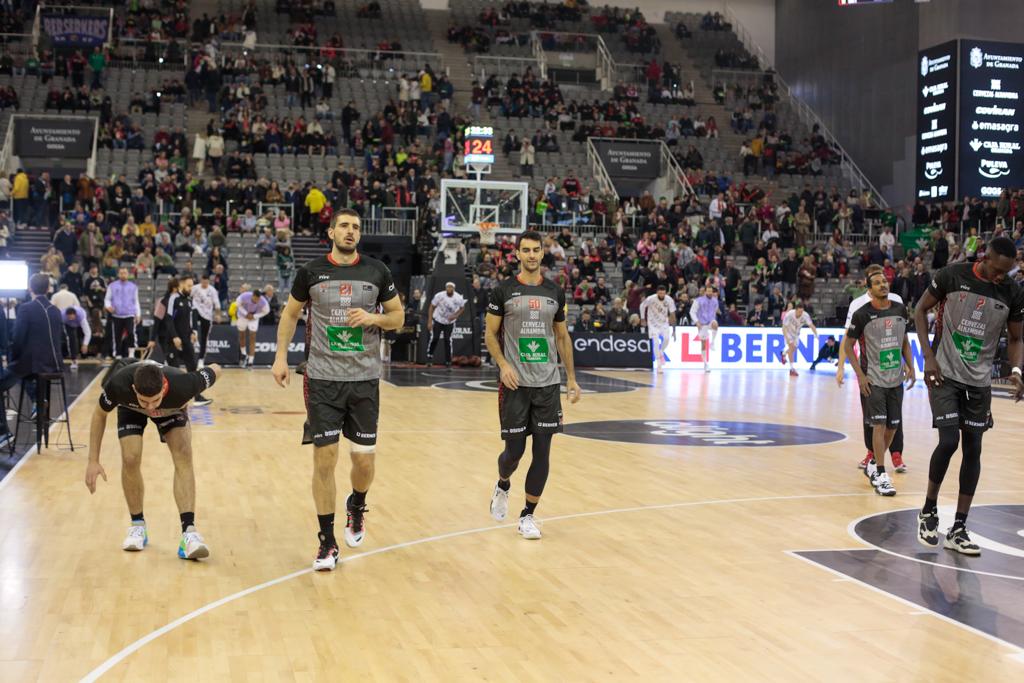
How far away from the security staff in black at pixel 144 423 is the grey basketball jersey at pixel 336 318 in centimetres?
72

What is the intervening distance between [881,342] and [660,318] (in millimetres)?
14336

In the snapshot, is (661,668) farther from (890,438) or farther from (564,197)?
(564,197)

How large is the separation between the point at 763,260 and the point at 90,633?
87.0 feet

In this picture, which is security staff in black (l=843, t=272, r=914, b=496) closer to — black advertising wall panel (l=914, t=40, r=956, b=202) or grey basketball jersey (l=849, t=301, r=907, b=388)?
grey basketball jersey (l=849, t=301, r=907, b=388)

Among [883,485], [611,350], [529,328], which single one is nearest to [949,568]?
[883,485]

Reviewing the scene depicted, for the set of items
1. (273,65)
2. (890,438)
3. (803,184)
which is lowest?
(890,438)

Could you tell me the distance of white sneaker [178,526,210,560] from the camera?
22.1ft

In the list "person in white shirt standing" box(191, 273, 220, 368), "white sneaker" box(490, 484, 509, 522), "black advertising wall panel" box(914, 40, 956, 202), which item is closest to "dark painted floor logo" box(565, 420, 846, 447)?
"white sneaker" box(490, 484, 509, 522)

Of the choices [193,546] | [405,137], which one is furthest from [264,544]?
[405,137]

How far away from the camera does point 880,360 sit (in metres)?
9.90

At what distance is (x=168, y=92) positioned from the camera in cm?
3534

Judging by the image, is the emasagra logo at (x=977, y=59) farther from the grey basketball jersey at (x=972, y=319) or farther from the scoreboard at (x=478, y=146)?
the grey basketball jersey at (x=972, y=319)

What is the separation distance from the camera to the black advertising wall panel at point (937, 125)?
73.5ft

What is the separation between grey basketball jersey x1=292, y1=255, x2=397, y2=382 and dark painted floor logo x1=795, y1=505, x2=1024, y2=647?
298cm
